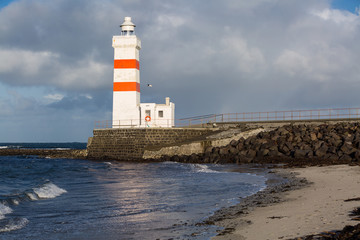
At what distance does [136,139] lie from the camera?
90.6 ft

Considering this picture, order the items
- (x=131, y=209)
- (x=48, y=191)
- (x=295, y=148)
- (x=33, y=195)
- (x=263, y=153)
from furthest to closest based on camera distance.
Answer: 1. (x=263, y=153)
2. (x=295, y=148)
3. (x=48, y=191)
4. (x=33, y=195)
5. (x=131, y=209)

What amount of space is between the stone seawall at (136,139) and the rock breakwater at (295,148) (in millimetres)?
1984

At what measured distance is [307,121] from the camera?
28328 mm

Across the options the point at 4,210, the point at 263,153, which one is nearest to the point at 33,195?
the point at 4,210

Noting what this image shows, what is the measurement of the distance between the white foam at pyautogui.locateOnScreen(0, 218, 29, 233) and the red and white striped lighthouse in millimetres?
21235

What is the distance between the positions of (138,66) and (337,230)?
25385mm

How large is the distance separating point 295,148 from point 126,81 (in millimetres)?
12185

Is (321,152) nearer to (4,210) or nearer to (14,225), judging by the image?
(4,210)

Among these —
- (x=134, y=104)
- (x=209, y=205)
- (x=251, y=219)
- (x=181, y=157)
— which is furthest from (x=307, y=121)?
(x=251, y=219)

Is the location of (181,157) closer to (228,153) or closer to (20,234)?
(228,153)

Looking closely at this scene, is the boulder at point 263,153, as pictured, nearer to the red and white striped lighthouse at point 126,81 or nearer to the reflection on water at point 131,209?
the reflection on water at point 131,209

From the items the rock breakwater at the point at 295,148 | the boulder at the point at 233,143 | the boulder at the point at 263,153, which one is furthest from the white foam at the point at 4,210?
the boulder at the point at 233,143

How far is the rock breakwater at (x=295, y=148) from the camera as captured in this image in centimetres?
1925

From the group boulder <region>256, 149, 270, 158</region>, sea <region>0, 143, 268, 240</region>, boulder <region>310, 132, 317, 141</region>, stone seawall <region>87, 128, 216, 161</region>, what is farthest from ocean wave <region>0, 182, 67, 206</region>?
boulder <region>310, 132, 317, 141</region>
